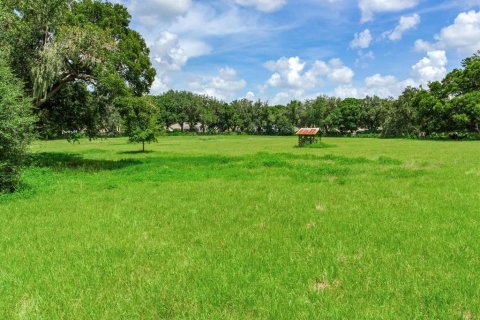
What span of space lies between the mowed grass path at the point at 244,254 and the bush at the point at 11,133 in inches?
36.4

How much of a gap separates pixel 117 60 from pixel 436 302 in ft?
83.4

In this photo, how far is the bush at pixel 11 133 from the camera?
47.1ft

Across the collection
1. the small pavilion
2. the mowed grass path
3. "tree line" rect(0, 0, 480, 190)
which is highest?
"tree line" rect(0, 0, 480, 190)

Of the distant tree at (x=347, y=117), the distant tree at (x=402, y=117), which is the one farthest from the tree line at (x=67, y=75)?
the distant tree at (x=347, y=117)

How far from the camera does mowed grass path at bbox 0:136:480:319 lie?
5.65 m

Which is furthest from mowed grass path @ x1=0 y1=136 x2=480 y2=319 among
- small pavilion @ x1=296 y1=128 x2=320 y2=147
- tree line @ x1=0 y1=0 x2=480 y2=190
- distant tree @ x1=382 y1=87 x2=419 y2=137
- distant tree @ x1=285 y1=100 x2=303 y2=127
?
distant tree @ x1=285 y1=100 x2=303 y2=127

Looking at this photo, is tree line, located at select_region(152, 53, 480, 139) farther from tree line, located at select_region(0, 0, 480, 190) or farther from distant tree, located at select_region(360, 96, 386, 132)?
tree line, located at select_region(0, 0, 480, 190)

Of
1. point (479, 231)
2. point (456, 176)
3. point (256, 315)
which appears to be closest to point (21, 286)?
point (256, 315)

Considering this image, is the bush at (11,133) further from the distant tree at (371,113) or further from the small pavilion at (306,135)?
the distant tree at (371,113)

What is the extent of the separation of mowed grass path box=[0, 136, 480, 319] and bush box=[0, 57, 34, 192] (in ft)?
3.04

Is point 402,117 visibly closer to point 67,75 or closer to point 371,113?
point 371,113

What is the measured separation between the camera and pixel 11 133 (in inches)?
580

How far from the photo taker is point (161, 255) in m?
7.94

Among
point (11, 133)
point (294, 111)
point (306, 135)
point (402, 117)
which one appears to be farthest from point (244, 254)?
point (294, 111)
